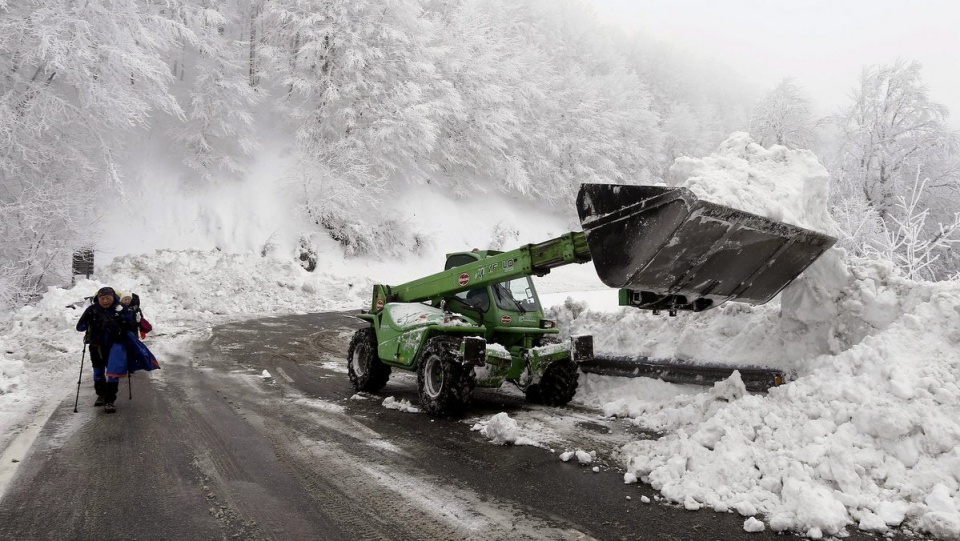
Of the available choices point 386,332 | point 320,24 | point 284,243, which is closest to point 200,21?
point 320,24

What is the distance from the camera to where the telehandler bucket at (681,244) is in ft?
14.2

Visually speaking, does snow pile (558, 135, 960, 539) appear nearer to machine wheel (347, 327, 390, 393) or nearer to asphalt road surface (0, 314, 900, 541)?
asphalt road surface (0, 314, 900, 541)

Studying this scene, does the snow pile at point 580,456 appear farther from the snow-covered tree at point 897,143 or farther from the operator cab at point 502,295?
the snow-covered tree at point 897,143

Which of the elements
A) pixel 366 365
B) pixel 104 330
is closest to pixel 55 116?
pixel 104 330

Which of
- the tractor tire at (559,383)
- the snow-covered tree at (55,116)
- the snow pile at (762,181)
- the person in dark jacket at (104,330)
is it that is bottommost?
the tractor tire at (559,383)

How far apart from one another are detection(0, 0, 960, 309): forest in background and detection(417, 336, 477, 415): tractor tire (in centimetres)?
1035

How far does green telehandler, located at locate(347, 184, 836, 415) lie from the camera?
445cm

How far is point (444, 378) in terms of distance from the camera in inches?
233

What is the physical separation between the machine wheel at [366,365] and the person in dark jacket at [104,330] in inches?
107

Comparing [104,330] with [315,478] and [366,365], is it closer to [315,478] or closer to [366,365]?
[366,365]

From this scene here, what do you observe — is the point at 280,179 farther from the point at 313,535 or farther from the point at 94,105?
the point at 313,535

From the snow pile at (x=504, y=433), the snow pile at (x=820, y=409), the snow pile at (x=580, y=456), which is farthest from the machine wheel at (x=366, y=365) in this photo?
the snow pile at (x=580, y=456)

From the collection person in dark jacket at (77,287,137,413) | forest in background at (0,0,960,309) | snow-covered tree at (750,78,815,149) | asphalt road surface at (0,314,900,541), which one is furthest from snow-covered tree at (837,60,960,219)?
person in dark jacket at (77,287,137,413)

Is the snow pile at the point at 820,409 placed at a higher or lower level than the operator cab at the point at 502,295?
lower
